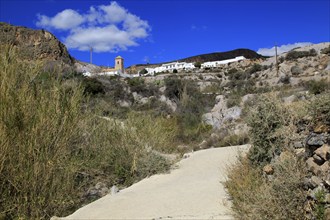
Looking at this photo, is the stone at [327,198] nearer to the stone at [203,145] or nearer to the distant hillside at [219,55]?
the stone at [203,145]

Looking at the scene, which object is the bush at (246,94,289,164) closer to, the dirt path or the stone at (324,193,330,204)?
the dirt path

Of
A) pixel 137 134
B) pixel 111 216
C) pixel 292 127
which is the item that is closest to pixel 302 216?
pixel 292 127

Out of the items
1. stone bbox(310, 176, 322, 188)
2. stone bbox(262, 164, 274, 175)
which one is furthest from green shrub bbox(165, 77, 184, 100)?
stone bbox(310, 176, 322, 188)

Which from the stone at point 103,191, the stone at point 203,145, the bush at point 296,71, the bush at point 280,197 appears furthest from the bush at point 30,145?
the bush at point 296,71

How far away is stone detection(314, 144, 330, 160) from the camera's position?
399 centimetres

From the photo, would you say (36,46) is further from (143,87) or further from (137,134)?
(143,87)

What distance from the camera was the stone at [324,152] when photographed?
13.1 feet

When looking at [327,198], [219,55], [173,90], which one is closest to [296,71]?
[173,90]

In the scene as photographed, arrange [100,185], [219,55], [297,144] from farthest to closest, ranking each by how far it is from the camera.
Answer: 1. [219,55]
2. [100,185]
3. [297,144]

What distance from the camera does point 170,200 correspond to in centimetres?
621

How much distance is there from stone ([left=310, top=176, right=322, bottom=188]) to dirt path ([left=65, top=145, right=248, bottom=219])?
4.88ft

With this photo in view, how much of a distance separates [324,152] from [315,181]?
1.14ft

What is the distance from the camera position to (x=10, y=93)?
188 inches

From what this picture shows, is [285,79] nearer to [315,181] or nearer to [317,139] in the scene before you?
[317,139]
